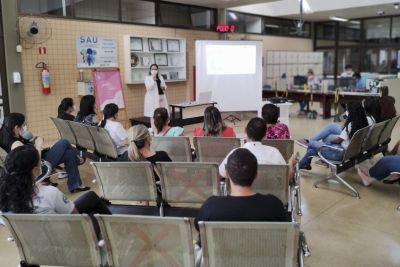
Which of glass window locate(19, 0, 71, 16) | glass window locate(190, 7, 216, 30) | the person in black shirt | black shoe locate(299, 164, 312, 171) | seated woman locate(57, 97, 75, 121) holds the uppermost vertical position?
glass window locate(190, 7, 216, 30)

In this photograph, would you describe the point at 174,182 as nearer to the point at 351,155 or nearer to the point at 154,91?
the point at 351,155

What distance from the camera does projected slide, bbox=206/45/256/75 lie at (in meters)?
8.51

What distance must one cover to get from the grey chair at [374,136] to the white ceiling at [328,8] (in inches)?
259

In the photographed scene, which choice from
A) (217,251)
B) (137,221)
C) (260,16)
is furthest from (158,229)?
(260,16)

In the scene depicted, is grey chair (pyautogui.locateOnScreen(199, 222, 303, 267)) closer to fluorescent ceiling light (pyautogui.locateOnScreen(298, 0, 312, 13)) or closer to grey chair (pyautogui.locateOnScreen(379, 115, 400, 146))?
grey chair (pyautogui.locateOnScreen(379, 115, 400, 146))

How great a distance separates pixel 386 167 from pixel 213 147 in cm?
176

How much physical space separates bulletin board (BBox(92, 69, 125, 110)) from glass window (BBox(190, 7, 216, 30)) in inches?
108

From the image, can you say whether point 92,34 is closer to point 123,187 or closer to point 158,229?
point 123,187

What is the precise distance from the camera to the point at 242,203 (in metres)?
1.76

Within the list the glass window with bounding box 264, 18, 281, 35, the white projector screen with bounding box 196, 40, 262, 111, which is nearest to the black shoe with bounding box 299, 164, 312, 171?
the white projector screen with bounding box 196, 40, 262, 111

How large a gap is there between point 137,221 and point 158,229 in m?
0.10

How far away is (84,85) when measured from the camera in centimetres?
698

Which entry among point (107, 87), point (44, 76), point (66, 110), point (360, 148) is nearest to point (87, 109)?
point (66, 110)

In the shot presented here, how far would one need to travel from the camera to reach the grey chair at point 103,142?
3.97 metres
